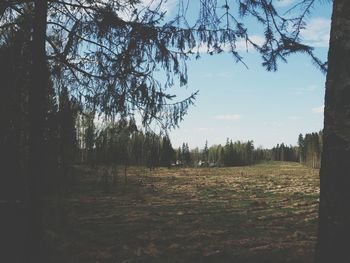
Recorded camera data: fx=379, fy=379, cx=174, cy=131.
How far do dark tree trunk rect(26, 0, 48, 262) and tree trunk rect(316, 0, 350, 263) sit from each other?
4.14 metres

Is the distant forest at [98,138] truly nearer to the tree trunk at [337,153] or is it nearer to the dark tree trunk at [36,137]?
the dark tree trunk at [36,137]

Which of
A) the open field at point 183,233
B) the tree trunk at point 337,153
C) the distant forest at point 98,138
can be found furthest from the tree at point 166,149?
the tree trunk at point 337,153

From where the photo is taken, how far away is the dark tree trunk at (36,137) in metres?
5.46

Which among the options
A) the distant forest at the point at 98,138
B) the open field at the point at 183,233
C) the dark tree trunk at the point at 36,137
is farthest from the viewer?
the distant forest at the point at 98,138

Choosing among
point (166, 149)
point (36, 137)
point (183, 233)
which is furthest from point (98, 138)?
point (183, 233)

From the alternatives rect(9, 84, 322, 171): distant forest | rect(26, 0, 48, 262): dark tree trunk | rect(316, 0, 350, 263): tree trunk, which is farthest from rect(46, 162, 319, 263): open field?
rect(316, 0, 350, 263): tree trunk

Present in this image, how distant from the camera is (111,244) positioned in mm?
6684

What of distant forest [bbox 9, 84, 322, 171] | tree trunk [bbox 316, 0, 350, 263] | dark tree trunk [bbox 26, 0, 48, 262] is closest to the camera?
tree trunk [bbox 316, 0, 350, 263]

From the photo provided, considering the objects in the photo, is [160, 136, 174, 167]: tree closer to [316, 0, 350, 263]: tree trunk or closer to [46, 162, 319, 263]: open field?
[46, 162, 319, 263]: open field

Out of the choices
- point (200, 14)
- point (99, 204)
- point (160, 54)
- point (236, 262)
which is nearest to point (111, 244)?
point (236, 262)

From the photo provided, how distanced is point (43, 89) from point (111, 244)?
293 cm

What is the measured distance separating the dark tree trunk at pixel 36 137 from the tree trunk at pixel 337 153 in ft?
13.6

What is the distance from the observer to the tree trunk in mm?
2523

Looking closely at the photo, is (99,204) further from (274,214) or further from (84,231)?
(274,214)
